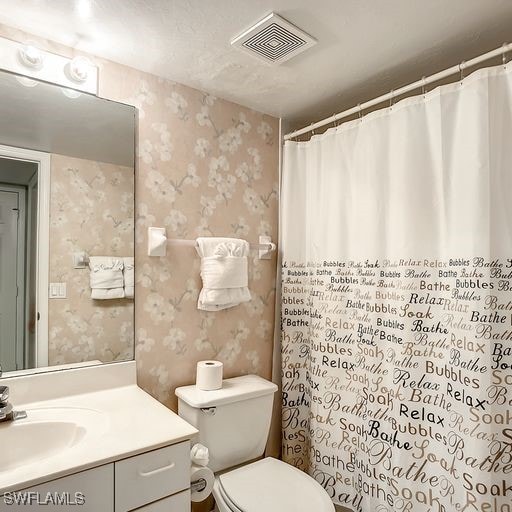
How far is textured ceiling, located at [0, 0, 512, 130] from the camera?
1.29 metres

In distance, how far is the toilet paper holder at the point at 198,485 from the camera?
143cm

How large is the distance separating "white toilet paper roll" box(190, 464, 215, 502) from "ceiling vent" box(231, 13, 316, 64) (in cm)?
161

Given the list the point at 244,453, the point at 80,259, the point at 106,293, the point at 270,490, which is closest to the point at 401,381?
the point at 270,490

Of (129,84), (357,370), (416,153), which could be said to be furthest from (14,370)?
(416,153)

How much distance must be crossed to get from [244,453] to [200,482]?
14.6 inches

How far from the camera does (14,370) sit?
1.40 m

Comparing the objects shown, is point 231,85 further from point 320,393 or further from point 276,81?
point 320,393

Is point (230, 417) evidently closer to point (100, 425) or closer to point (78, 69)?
point (100, 425)

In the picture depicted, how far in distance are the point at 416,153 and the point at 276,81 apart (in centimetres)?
72

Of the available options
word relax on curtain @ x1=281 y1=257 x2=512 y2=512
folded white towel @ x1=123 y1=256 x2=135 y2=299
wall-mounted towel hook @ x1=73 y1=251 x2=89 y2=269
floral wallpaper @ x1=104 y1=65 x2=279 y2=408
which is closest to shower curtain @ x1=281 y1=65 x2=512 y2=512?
word relax on curtain @ x1=281 y1=257 x2=512 y2=512

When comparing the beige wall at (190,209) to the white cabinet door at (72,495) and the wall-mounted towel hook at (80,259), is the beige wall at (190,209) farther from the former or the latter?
the white cabinet door at (72,495)

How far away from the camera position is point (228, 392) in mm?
1720

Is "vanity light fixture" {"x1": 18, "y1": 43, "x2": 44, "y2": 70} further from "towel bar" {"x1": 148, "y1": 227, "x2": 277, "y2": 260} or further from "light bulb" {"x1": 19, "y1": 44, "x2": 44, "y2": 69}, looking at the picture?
"towel bar" {"x1": 148, "y1": 227, "x2": 277, "y2": 260}

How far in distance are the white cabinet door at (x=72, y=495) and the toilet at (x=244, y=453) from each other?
56 centimetres
